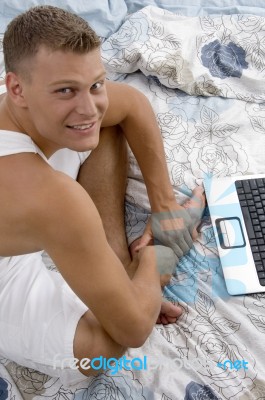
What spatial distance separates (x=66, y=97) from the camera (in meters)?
0.80

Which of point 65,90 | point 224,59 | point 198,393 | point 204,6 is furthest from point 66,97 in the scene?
point 204,6

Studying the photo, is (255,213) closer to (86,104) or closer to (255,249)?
(255,249)

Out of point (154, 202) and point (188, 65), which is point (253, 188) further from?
point (188, 65)

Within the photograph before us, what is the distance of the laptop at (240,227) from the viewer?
1.08 m

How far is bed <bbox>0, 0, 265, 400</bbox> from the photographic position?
971mm

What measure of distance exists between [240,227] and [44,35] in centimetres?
64

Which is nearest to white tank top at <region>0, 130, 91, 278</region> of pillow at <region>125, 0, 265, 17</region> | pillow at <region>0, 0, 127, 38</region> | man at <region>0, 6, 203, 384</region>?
man at <region>0, 6, 203, 384</region>

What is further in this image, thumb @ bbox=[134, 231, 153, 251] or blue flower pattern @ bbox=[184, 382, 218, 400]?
thumb @ bbox=[134, 231, 153, 251]

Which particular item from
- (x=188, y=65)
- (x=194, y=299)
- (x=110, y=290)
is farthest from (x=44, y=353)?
(x=188, y=65)

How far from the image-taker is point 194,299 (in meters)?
1.08

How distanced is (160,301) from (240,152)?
510 mm

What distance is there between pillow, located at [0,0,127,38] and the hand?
25.8 inches

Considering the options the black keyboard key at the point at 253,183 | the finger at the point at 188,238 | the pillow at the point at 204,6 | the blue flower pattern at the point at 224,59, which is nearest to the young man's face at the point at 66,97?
the finger at the point at 188,238

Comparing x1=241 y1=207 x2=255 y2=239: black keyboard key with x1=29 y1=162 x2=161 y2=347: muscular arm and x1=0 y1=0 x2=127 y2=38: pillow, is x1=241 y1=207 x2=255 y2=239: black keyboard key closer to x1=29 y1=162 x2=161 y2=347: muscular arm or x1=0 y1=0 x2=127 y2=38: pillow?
x1=29 y1=162 x2=161 y2=347: muscular arm
